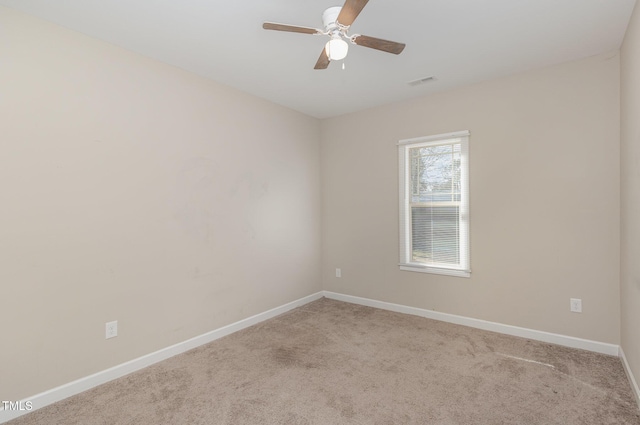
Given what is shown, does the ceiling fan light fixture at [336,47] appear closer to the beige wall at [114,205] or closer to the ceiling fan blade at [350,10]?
the ceiling fan blade at [350,10]

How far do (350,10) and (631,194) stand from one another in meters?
2.34

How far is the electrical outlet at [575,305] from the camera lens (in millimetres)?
2855

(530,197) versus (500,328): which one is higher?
(530,197)

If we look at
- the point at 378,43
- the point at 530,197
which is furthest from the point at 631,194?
the point at 378,43

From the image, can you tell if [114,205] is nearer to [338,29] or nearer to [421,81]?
[338,29]

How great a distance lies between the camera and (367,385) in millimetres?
2326

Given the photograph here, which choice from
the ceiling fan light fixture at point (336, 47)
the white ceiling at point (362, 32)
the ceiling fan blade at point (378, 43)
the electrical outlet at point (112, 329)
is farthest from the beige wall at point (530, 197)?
the electrical outlet at point (112, 329)

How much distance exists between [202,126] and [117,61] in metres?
0.83

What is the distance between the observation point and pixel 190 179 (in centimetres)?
301

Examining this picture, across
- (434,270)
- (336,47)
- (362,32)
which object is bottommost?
(434,270)

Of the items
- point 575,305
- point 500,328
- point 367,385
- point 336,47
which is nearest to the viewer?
point 336,47

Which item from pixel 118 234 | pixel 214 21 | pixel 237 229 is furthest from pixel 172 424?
pixel 214 21

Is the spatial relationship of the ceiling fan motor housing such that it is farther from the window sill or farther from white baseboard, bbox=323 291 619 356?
white baseboard, bbox=323 291 619 356

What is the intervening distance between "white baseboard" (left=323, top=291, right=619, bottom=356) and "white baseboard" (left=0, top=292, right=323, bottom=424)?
1417mm
